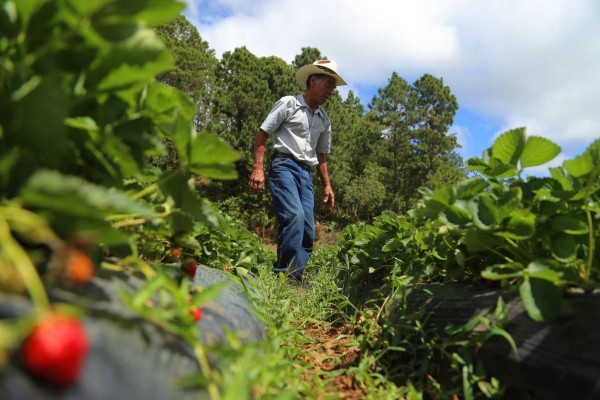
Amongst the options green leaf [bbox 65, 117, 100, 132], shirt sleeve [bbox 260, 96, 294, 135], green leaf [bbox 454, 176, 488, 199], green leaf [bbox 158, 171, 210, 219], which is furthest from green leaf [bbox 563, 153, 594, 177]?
shirt sleeve [bbox 260, 96, 294, 135]

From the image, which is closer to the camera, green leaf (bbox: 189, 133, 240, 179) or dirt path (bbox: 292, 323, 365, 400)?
green leaf (bbox: 189, 133, 240, 179)

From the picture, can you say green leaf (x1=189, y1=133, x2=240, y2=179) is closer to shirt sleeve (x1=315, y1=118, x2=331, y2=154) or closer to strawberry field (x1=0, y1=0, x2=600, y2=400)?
strawberry field (x1=0, y1=0, x2=600, y2=400)

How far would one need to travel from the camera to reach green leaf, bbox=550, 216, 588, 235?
4.07 feet

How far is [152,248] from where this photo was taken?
4.77 feet

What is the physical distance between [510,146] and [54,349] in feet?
4.98

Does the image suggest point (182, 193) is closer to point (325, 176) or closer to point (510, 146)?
point (510, 146)

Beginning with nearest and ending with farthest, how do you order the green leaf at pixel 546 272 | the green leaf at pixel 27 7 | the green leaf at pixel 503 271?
the green leaf at pixel 27 7, the green leaf at pixel 546 272, the green leaf at pixel 503 271

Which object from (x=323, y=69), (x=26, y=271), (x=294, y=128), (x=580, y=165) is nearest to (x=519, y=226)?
(x=580, y=165)

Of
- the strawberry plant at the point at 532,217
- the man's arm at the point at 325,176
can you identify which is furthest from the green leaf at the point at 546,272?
the man's arm at the point at 325,176

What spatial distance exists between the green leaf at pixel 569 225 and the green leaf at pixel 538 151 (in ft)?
0.88

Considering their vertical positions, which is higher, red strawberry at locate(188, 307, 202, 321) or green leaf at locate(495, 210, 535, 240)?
green leaf at locate(495, 210, 535, 240)

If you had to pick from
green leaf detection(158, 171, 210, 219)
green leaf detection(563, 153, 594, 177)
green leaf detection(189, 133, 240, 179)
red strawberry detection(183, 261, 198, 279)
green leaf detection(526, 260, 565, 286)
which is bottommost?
red strawberry detection(183, 261, 198, 279)

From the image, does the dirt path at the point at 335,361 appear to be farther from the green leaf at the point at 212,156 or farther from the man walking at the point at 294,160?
the man walking at the point at 294,160

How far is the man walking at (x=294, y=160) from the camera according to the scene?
3.88 meters
